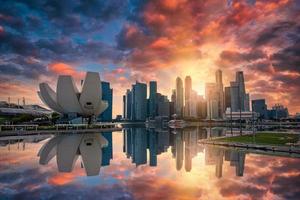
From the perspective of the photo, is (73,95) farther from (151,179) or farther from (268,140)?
(151,179)

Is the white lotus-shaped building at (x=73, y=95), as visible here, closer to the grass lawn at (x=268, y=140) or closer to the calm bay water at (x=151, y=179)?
the grass lawn at (x=268, y=140)

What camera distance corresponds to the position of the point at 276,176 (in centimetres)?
1247

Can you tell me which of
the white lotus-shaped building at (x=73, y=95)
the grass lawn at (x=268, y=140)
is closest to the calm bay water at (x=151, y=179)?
the grass lawn at (x=268, y=140)

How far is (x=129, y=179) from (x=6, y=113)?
75.4 meters

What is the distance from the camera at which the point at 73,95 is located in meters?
57.6

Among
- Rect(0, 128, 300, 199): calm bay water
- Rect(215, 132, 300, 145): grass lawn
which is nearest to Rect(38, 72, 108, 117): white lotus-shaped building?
Rect(215, 132, 300, 145): grass lawn

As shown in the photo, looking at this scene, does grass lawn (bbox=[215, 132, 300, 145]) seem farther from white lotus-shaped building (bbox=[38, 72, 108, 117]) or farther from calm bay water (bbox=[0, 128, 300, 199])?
white lotus-shaped building (bbox=[38, 72, 108, 117])

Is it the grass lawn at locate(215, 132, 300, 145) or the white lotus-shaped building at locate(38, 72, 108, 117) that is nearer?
the grass lawn at locate(215, 132, 300, 145)

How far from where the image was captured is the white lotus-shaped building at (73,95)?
56312 mm

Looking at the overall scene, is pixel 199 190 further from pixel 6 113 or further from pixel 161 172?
pixel 6 113

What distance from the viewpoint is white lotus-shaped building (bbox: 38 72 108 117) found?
5631 centimetres

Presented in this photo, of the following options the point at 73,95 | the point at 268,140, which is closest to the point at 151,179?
the point at 268,140

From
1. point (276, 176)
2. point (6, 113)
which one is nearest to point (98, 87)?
point (6, 113)

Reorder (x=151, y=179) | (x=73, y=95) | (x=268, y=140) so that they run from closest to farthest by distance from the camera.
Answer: (x=151, y=179) → (x=268, y=140) → (x=73, y=95)
